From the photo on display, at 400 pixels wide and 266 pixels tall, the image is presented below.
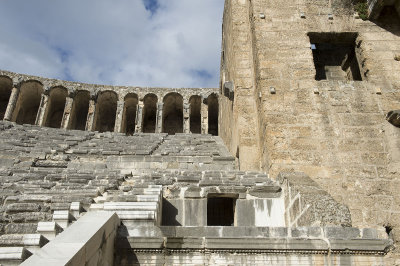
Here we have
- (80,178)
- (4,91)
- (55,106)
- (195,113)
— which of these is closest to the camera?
(80,178)

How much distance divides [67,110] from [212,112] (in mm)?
9186

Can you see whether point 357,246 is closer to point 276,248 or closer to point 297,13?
point 276,248

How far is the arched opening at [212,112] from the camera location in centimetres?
2203

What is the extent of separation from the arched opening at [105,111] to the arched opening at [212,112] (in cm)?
617

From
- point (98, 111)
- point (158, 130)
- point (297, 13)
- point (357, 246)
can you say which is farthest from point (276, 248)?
point (98, 111)

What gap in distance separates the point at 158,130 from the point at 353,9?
13.7m

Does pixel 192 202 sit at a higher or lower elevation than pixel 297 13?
lower

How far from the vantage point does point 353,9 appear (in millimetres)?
8797

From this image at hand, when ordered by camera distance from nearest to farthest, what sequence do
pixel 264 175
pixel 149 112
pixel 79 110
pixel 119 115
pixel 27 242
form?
pixel 27 242
pixel 264 175
pixel 119 115
pixel 79 110
pixel 149 112

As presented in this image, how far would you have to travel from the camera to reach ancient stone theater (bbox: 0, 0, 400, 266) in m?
3.74

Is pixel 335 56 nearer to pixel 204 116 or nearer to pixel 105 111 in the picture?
pixel 204 116

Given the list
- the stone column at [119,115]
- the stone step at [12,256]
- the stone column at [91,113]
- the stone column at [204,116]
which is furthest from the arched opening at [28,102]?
the stone step at [12,256]

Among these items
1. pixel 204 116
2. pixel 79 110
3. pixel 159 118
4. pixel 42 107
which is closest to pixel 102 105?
pixel 79 110

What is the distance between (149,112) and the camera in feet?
77.3
